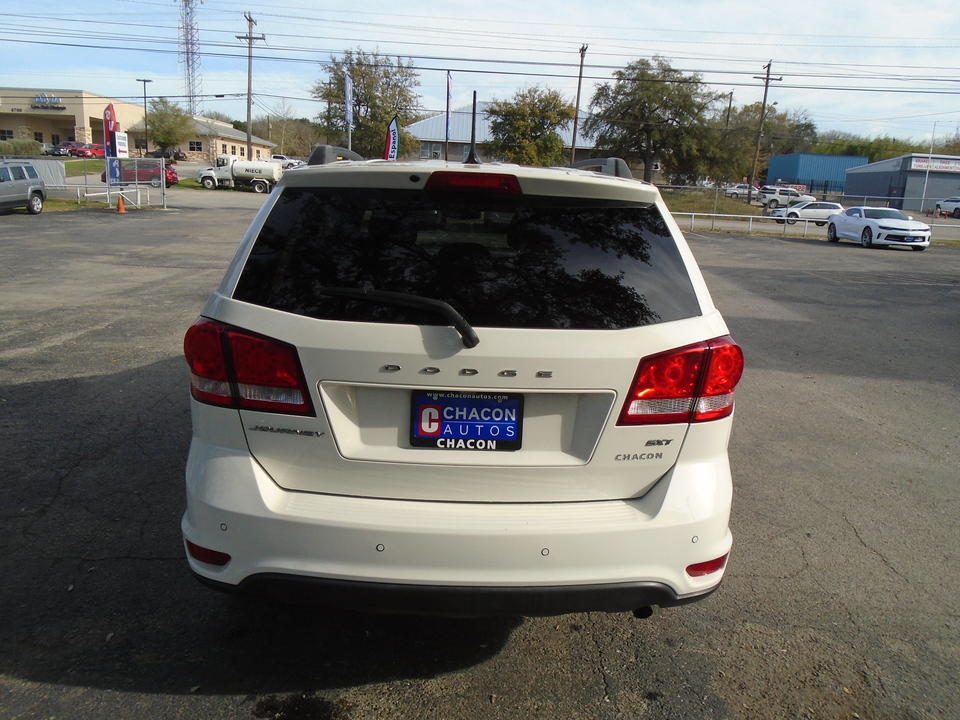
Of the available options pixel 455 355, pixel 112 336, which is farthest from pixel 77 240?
pixel 455 355

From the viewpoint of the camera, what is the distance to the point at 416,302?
2230 mm

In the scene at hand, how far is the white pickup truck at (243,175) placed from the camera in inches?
1959

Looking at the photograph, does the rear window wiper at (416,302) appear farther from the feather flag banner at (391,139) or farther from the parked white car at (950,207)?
the parked white car at (950,207)

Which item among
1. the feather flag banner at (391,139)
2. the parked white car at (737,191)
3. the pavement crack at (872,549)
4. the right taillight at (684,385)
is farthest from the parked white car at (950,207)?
the right taillight at (684,385)

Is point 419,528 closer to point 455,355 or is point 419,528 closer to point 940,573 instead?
point 455,355

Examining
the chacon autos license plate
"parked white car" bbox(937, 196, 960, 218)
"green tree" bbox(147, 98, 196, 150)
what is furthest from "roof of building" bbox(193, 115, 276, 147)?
the chacon autos license plate

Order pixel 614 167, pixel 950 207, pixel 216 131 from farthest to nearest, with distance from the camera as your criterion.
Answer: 1. pixel 216 131
2. pixel 950 207
3. pixel 614 167

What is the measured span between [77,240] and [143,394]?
47.9 feet

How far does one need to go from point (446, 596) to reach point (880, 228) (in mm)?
28405

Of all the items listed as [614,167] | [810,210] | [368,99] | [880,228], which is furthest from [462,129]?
[614,167]

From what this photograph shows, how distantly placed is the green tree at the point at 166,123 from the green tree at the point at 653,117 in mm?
41554

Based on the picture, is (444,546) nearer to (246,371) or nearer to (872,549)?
(246,371)

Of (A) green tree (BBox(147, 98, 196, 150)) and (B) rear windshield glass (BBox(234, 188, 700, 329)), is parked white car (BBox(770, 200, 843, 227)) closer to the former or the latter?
(B) rear windshield glass (BBox(234, 188, 700, 329))

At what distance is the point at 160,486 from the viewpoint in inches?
165
